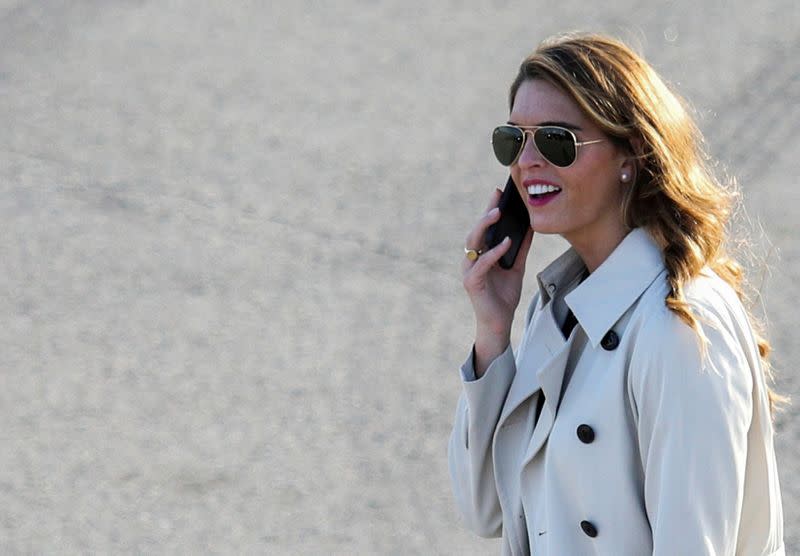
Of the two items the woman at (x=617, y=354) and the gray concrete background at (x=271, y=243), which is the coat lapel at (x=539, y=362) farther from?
the gray concrete background at (x=271, y=243)

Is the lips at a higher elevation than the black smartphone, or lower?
higher

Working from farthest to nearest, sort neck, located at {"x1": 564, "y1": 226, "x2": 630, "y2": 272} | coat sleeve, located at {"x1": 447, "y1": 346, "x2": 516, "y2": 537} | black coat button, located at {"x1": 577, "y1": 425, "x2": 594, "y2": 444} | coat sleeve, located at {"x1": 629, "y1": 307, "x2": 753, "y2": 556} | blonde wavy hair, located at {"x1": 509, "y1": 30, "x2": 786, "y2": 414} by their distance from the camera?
coat sleeve, located at {"x1": 447, "y1": 346, "x2": 516, "y2": 537}
neck, located at {"x1": 564, "y1": 226, "x2": 630, "y2": 272}
blonde wavy hair, located at {"x1": 509, "y1": 30, "x2": 786, "y2": 414}
black coat button, located at {"x1": 577, "y1": 425, "x2": 594, "y2": 444}
coat sleeve, located at {"x1": 629, "y1": 307, "x2": 753, "y2": 556}

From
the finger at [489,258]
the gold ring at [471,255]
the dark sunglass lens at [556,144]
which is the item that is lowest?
the gold ring at [471,255]

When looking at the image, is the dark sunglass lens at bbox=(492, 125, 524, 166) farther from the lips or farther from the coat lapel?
the coat lapel

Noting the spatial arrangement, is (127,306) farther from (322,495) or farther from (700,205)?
(700,205)

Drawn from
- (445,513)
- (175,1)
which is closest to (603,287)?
(445,513)

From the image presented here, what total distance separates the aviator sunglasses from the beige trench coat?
22 cm

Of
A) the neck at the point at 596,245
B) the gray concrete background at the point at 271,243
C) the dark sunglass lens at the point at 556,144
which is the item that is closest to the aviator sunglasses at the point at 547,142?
the dark sunglass lens at the point at 556,144

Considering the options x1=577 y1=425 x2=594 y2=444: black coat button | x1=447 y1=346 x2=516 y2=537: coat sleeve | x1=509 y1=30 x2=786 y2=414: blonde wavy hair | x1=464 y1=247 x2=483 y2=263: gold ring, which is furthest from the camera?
x1=464 y1=247 x2=483 y2=263: gold ring

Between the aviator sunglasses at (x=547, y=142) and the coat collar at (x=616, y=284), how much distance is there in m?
0.22

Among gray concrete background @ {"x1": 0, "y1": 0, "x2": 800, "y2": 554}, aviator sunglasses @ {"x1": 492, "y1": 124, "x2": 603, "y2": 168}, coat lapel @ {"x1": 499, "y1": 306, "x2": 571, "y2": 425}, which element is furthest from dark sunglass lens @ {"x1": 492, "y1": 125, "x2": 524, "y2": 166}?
gray concrete background @ {"x1": 0, "y1": 0, "x2": 800, "y2": 554}

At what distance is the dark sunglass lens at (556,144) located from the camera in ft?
8.98

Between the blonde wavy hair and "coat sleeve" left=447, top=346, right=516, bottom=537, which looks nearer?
the blonde wavy hair

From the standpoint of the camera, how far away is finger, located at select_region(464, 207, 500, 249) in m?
3.15
